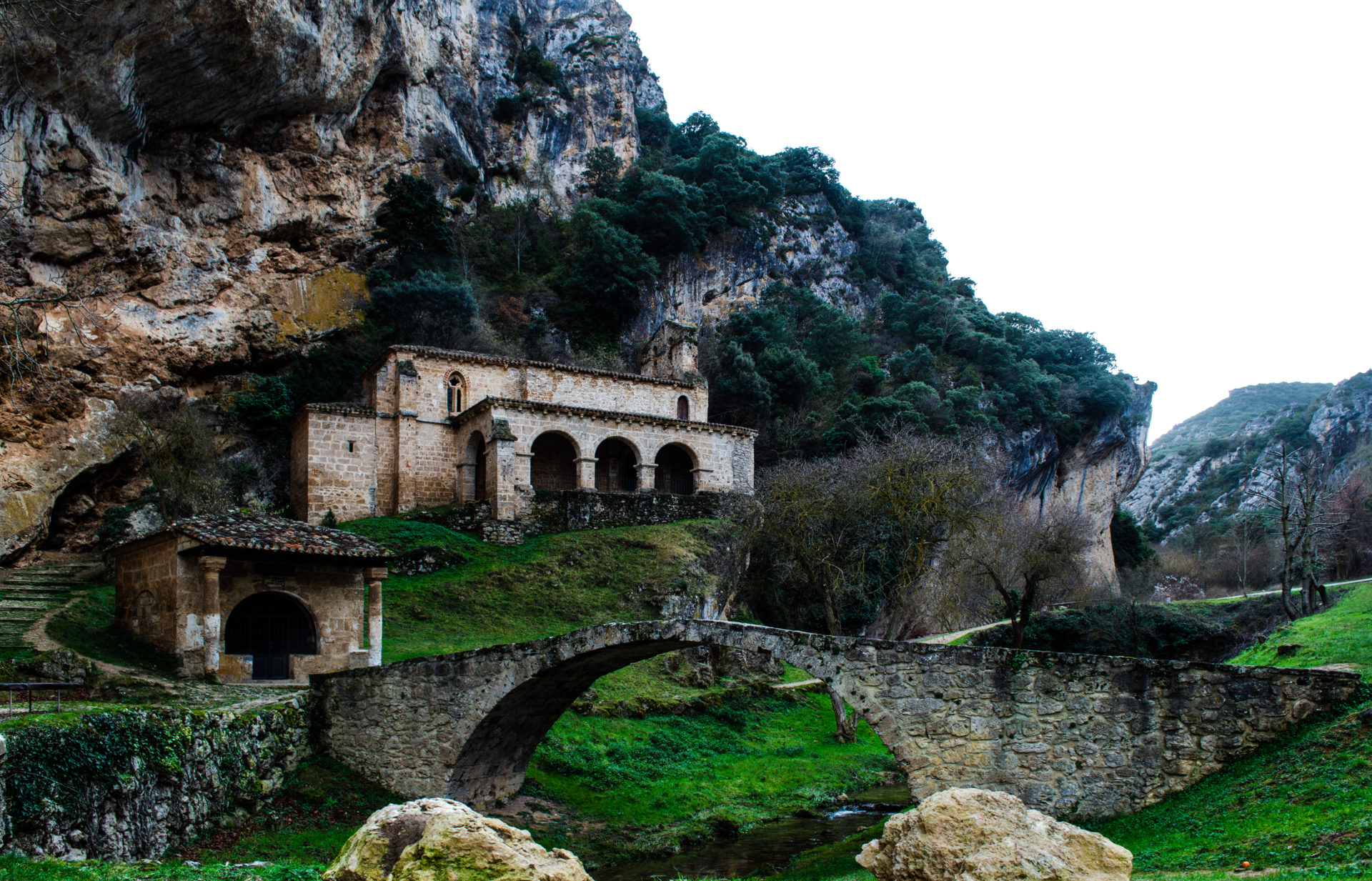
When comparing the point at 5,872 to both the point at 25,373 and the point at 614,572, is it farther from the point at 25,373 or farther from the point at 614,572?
the point at 25,373

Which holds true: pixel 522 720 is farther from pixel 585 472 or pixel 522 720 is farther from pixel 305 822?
pixel 585 472

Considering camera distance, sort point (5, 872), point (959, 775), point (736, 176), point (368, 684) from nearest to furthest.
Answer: point (5, 872), point (959, 775), point (368, 684), point (736, 176)

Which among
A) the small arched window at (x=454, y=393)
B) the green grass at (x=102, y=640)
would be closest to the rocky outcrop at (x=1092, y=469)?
the small arched window at (x=454, y=393)

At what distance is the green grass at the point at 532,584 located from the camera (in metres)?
26.4

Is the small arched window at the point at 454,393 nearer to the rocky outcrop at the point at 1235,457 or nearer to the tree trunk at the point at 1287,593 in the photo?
the tree trunk at the point at 1287,593

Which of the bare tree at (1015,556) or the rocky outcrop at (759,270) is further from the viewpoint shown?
the rocky outcrop at (759,270)

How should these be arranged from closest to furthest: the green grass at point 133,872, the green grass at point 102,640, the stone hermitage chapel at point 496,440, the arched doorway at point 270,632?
the green grass at point 133,872 → the green grass at point 102,640 → the arched doorway at point 270,632 → the stone hermitage chapel at point 496,440

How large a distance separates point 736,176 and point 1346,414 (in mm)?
53307

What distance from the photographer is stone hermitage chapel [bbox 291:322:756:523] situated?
37562 mm

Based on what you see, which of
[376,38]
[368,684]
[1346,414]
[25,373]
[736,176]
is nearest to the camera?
[368,684]

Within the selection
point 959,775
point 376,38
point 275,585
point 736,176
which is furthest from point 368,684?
point 736,176

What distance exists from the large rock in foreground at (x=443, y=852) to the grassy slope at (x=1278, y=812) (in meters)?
6.45

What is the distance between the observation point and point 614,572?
32375 millimetres

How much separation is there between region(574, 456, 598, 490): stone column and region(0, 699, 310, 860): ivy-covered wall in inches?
951
